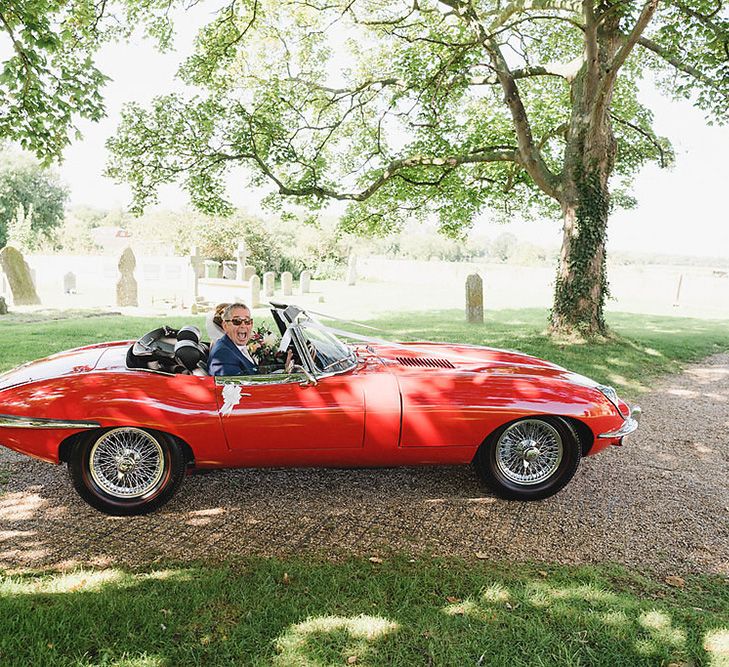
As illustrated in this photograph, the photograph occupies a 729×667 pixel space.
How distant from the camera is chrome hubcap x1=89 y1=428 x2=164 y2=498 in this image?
158 inches

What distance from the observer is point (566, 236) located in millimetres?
12328

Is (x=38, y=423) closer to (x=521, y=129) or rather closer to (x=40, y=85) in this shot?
(x=40, y=85)

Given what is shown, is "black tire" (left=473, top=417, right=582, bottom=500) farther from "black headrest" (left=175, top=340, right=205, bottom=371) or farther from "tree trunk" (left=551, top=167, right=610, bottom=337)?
"tree trunk" (left=551, top=167, right=610, bottom=337)

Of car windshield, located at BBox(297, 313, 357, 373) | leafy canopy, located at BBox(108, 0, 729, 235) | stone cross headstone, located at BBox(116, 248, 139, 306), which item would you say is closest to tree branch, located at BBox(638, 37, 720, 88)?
leafy canopy, located at BBox(108, 0, 729, 235)

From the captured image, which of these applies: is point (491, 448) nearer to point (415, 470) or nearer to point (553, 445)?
point (553, 445)

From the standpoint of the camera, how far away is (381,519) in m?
4.16

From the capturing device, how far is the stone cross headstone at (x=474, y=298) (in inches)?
633

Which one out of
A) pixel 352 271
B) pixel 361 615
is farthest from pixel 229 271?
pixel 361 615

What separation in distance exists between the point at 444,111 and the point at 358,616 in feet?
42.3

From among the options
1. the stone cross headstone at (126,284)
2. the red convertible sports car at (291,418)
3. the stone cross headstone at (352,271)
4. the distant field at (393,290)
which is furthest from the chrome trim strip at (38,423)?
the stone cross headstone at (352,271)

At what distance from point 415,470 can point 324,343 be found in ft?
4.95

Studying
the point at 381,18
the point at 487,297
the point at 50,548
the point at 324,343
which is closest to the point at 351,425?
the point at 324,343

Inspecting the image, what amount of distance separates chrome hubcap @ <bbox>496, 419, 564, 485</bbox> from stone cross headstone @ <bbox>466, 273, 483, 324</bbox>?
466 inches

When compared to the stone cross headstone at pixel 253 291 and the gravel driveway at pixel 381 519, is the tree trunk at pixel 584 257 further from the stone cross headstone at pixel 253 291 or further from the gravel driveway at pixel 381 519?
the stone cross headstone at pixel 253 291
